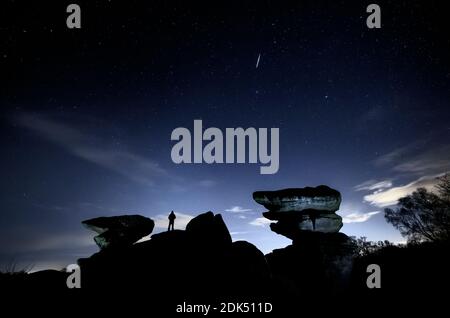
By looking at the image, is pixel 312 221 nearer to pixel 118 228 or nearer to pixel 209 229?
pixel 209 229

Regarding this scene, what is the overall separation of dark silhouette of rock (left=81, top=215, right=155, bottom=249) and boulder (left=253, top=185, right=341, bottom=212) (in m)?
9.28

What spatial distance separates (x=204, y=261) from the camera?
1362 cm

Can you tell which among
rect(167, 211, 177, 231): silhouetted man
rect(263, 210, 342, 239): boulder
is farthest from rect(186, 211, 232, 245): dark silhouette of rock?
rect(263, 210, 342, 239): boulder

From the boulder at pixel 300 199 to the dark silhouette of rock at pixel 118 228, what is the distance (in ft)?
30.4

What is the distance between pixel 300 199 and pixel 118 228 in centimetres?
1398

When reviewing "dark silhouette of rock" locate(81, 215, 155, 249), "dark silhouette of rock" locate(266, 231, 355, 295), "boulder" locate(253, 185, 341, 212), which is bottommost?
"dark silhouette of rock" locate(266, 231, 355, 295)

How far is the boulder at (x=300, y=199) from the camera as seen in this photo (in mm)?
20953

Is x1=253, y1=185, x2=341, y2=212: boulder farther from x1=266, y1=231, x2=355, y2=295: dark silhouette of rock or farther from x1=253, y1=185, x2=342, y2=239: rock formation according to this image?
x1=266, y1=231, x2=355, y2=295: dark silhouette of rock

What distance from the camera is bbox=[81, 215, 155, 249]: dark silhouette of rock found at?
18.1 m

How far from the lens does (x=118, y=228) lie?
1811cm

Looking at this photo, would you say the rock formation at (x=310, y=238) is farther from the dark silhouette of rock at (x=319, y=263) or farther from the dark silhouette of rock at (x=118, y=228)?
the dark silhouette of rock at (x=118, y=228)

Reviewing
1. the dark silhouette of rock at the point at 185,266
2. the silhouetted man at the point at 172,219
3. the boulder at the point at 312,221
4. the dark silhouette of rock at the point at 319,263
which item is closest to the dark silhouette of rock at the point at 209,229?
the dark silhouette of rock at the point at 185,266

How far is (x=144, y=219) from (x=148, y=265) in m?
6.11
